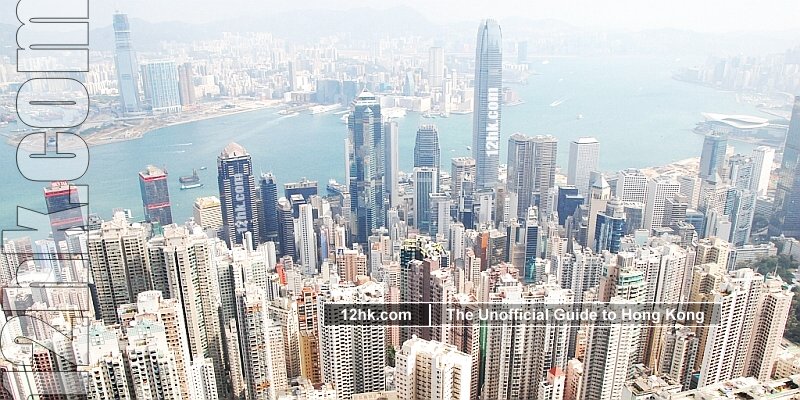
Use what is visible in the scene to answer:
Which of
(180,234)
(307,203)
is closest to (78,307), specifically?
(180,234)

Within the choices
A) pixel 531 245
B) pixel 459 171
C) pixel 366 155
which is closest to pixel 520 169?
pixel 459 171

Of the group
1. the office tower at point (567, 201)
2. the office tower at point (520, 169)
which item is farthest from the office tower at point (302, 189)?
the office tower at point (567, 201)

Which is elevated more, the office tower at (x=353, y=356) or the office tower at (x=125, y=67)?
the office tower at (x=125, y=67)

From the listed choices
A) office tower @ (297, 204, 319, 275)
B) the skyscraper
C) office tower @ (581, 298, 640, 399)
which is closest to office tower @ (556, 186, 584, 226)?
the skyscraper

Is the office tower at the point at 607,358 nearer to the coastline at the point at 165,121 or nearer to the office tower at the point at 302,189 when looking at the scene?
the coastline at the point at 165,121

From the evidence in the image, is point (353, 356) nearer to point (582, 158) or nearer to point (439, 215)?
point (439, 215)
